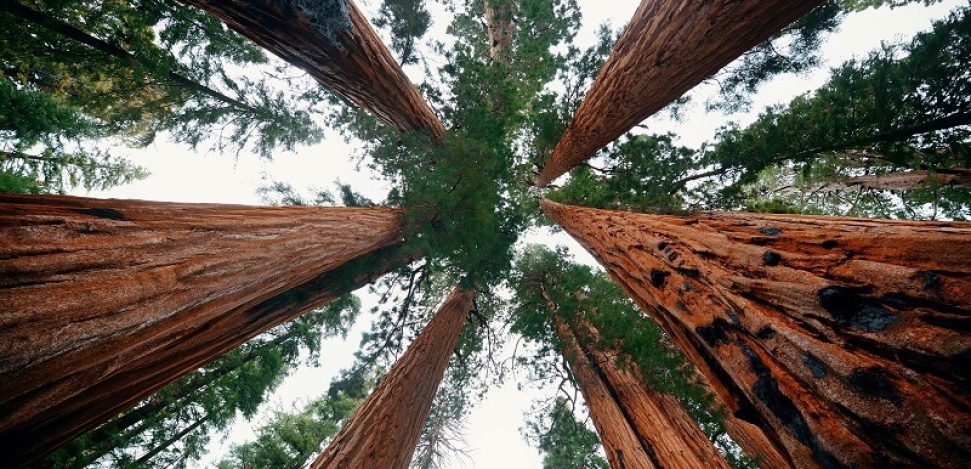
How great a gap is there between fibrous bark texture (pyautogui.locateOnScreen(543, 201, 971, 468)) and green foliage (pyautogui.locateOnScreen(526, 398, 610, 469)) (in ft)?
17.9

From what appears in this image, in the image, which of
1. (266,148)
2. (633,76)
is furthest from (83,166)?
(633,76)

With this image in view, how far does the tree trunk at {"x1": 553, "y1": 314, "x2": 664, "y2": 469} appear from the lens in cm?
421

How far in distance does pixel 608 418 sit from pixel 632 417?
1.10 feet

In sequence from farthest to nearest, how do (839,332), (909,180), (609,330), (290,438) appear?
(290,438) < (909,180) < (609,330) < (839,332)

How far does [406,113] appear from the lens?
5727mm

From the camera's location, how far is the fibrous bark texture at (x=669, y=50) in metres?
2.71

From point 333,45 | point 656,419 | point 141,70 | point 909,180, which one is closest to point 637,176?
point 656,419

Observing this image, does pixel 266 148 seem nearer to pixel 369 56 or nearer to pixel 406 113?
pixel 406 113

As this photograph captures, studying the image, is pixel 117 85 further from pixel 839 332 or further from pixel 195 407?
pixel 839 332

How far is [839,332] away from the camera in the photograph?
116 centimetres

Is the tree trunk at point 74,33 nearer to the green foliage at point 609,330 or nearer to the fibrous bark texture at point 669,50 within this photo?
the fibrous bark texture at point 669,50

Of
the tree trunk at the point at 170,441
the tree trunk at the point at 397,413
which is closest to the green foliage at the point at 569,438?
the tree trunk at the point at 397,413

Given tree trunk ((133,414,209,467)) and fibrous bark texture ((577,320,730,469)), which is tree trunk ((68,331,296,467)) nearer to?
tree trunk ((133,414,209,467))

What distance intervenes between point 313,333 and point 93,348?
22.4 ft
